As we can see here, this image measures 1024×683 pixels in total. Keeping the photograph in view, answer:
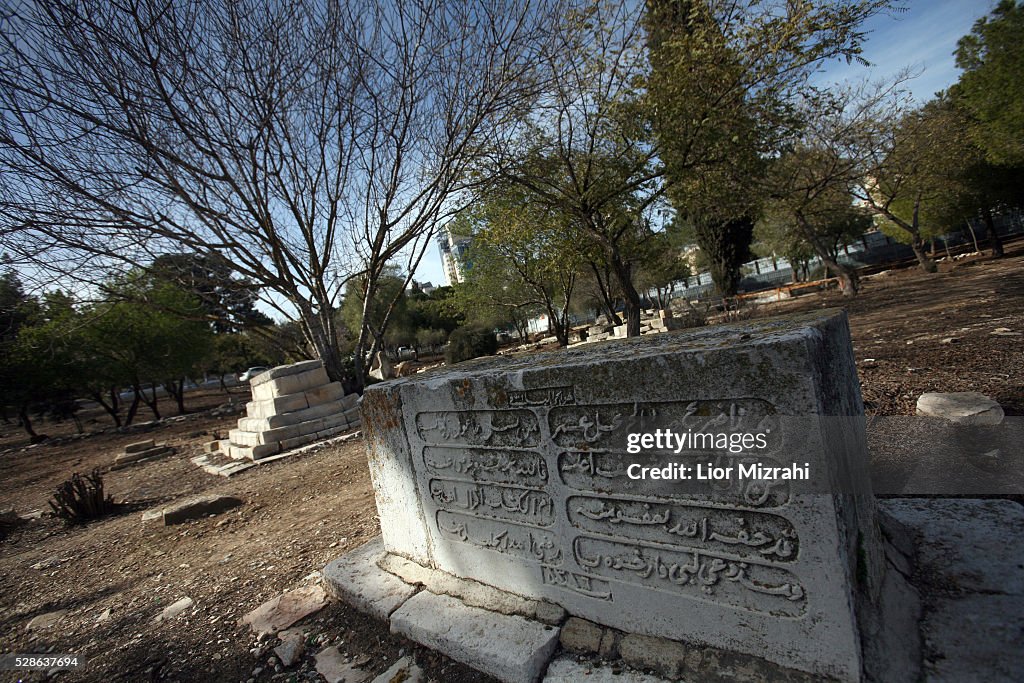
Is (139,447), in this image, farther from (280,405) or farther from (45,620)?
(45,620)

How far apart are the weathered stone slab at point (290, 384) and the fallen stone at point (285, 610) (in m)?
6.18

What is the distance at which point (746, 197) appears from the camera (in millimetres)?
9898

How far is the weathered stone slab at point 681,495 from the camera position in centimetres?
133

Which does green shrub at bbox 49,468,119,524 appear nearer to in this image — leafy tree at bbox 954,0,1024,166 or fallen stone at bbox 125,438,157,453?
fallen stone at bbox 125,438,157,453

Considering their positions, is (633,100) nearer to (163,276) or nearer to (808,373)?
(808,373)

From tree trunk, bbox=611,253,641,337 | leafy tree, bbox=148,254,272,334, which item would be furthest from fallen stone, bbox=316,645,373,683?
leafy tree, bbox=148,254,272,334

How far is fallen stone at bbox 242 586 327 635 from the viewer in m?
2.54

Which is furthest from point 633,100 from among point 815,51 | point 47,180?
point 47,180

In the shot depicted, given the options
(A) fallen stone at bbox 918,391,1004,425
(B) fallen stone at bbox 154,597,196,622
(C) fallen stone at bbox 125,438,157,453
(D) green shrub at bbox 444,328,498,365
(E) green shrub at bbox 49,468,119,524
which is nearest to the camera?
(B) fallen stone at bbox 154,597,196,622

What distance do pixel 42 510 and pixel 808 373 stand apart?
31.1ft

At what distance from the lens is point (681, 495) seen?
1.55 m

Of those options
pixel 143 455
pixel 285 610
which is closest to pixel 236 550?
pixel 285 610

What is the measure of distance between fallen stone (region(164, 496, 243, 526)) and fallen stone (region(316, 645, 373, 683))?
11.7ft

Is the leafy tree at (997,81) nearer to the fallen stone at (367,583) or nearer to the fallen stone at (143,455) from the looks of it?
the fallen stone at (367,583)
